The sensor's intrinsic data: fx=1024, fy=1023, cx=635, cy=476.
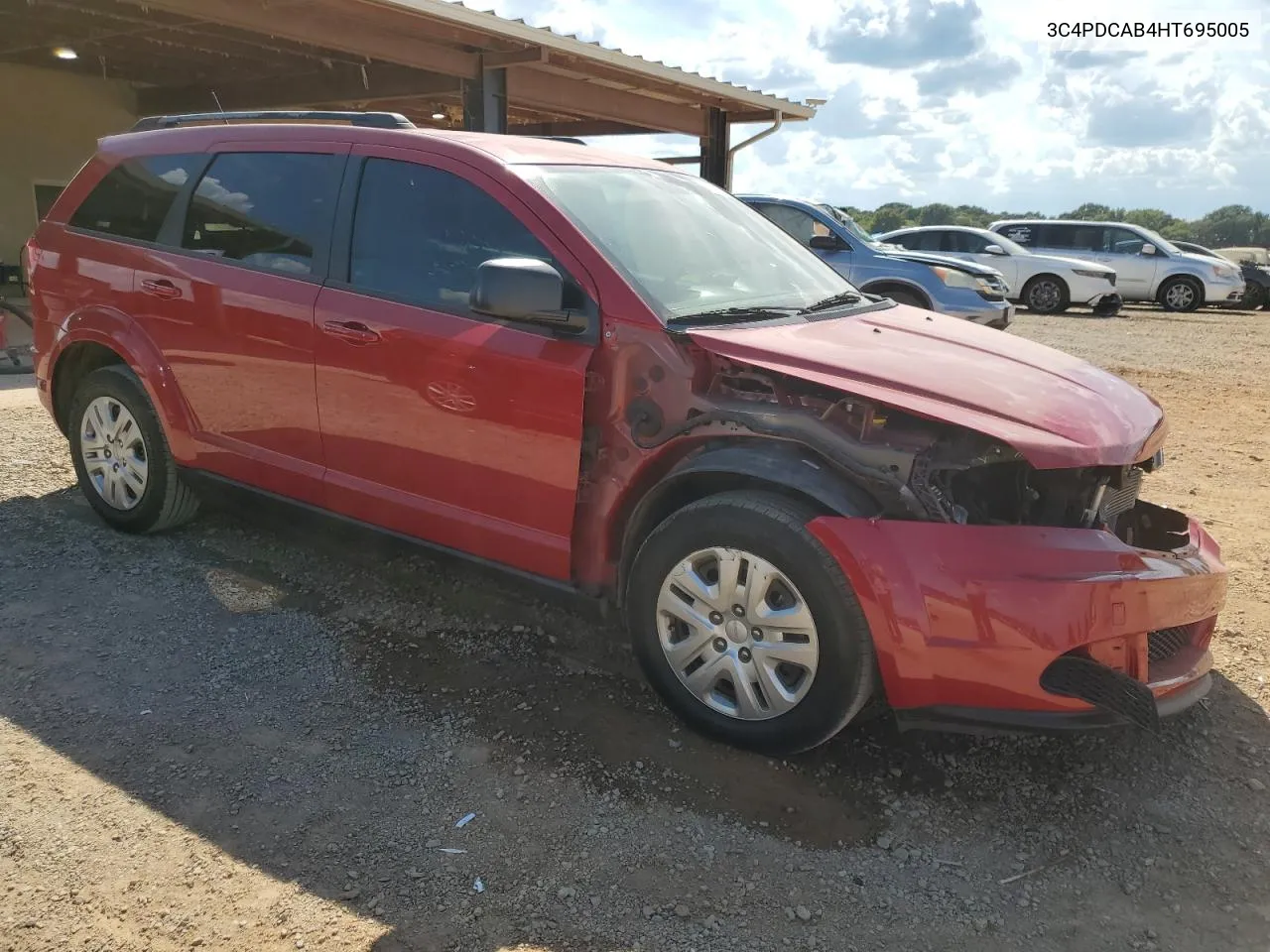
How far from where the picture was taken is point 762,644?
119 inches

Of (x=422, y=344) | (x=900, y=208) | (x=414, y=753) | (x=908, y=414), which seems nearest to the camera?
(x=908, y=414)

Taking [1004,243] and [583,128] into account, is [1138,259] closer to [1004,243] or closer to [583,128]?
[1004,243]

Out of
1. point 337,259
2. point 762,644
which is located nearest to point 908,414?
point 762,644

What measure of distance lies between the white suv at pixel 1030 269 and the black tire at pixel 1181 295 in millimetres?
1786

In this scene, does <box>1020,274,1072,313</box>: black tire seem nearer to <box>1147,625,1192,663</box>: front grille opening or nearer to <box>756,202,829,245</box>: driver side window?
<box>756,202,829,245</box>: driver side window

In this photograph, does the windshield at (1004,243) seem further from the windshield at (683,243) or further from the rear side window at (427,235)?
the rear side window at (427,235)

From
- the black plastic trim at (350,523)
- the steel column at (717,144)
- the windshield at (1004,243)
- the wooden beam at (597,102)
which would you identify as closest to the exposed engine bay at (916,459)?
the black plastic trim at (350,523)

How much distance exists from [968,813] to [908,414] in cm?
115

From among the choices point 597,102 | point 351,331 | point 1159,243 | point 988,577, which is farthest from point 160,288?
point 1159,243

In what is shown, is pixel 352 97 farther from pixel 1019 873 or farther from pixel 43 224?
pixel 1019 873

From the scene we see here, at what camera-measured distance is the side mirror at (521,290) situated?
316cm

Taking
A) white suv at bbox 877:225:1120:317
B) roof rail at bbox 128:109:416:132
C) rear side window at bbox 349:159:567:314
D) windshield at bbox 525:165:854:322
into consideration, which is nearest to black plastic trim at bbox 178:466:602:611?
rear side window at bbox 349:159:567:314

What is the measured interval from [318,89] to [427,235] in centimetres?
1043

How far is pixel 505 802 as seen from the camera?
2889mm
